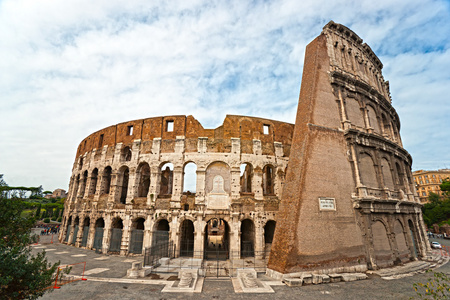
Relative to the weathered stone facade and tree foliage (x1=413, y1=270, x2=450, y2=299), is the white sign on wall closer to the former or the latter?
tree foliage (x1=413, y1=270, x2=450, y2=299)

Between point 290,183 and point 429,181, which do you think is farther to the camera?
point 429,181

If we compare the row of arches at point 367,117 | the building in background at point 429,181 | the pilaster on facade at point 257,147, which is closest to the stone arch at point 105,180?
the pilaster on facade at point 257,147

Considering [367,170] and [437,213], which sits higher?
[367,170]

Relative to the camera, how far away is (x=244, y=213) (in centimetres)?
1716

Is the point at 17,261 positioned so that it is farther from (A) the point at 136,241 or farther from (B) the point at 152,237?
(A) the point at 136,241

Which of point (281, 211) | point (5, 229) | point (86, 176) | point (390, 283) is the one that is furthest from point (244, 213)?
point (86, 176)

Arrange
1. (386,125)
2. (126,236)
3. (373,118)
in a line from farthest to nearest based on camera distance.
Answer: (386,125) → (373,118) → (126,236)

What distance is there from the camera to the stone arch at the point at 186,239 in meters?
17.3

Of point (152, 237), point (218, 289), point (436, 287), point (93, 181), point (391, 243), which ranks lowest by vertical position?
point (218, 289)

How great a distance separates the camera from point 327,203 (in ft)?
41.7

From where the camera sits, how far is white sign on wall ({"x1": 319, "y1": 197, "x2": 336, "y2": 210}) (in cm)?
1253

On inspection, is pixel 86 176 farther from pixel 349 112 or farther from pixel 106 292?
pixel 349 112

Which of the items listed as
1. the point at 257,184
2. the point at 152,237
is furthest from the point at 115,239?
the point at 257,184

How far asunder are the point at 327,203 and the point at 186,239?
42.2 ft
